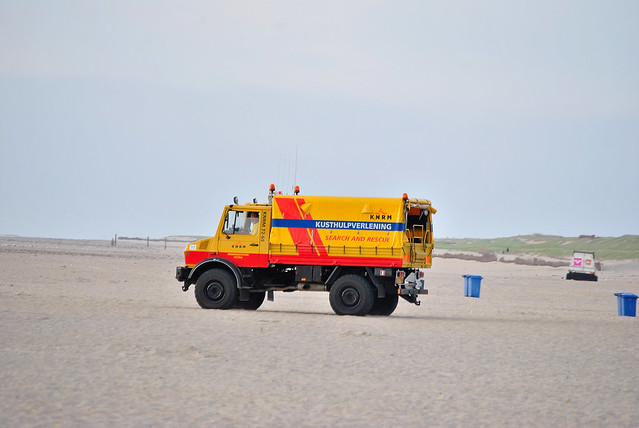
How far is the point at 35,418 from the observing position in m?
9.14

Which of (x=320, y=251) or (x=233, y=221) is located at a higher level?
(x=233, y=221)

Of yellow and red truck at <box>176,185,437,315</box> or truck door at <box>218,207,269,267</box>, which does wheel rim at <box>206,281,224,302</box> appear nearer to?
yellow and red truck at <box>176,185,437,315</box>

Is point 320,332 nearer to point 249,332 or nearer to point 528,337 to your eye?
point 249,332

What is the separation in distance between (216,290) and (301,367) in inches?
391

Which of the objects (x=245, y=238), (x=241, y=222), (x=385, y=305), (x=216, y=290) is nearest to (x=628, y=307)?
(x=385, y=305)

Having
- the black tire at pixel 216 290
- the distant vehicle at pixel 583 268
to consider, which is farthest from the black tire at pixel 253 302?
the distant vehicle at pixel 583 268

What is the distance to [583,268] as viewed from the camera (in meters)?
53.8

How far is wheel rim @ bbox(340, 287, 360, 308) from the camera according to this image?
874 inches

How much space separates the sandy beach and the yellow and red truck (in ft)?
2.73

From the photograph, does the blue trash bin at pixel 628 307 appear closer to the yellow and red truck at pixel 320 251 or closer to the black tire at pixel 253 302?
the yellow and red truck at pixel 320 251

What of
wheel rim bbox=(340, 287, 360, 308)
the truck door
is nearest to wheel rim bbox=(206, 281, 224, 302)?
the truck door

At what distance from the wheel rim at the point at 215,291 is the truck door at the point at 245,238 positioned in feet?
2.53

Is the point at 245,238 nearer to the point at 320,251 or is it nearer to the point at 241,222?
the point at 241,222

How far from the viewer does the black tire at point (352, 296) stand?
2209 cm
